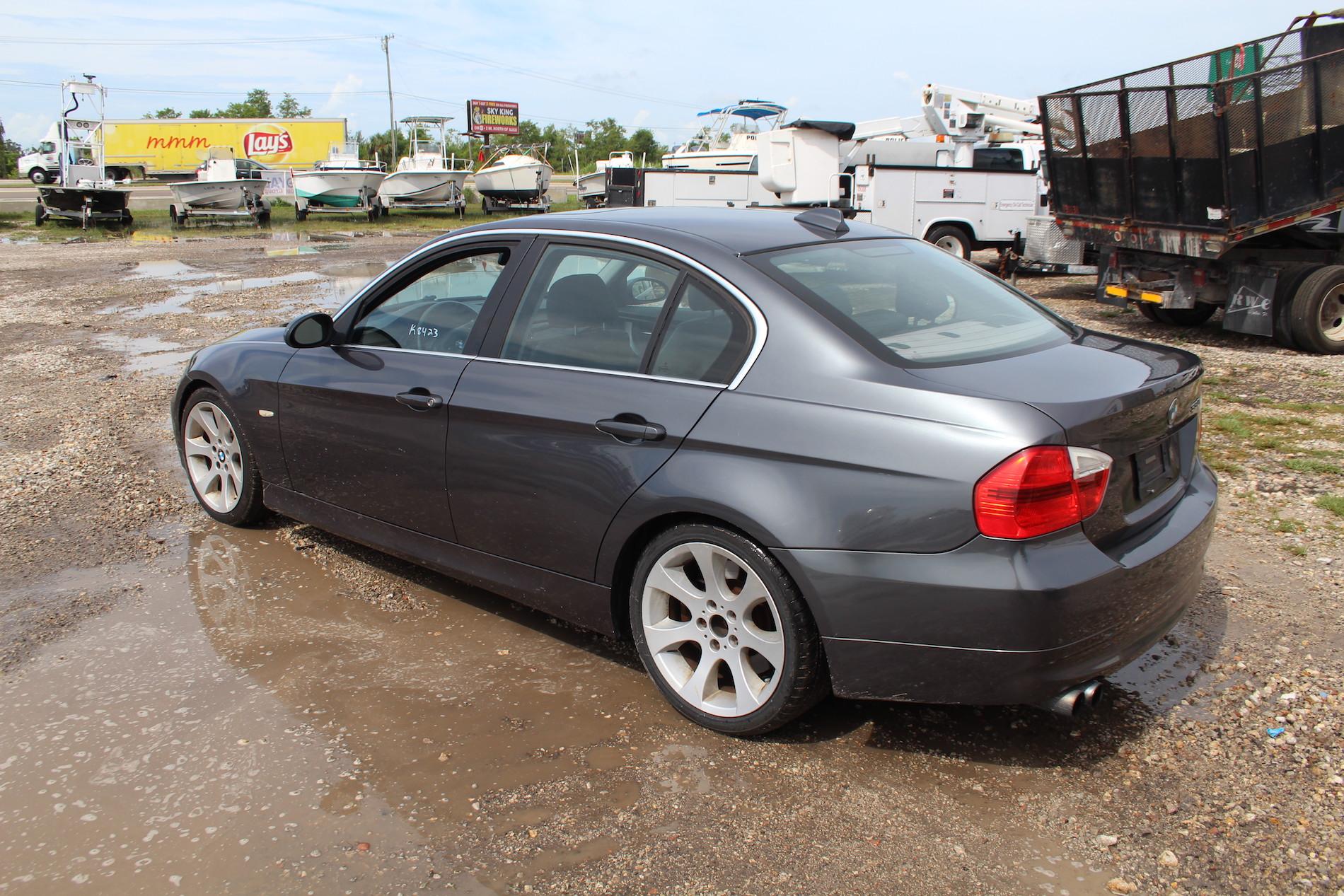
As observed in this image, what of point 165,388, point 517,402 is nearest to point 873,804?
point 517,402

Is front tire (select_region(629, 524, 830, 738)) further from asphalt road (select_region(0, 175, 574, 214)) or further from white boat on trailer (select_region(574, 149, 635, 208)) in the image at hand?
asphalt road (select_region(0, 175, 574, 214))

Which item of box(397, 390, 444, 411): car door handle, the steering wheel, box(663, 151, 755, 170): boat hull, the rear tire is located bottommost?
box(397, 390, 444, 411): car door handle

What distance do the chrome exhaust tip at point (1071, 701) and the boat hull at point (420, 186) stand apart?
113 feet

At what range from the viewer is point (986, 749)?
3201 millimetres

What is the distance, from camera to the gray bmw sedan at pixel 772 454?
274cm

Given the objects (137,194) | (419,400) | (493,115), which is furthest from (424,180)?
(493,115)

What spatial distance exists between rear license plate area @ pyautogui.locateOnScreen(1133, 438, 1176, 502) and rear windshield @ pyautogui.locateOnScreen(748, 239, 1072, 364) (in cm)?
50

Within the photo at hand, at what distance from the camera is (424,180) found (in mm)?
34969

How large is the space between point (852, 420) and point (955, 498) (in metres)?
0.37

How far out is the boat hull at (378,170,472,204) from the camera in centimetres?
3478

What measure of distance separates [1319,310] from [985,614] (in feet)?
28.4

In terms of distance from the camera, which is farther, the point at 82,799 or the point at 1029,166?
the point at 1029,166

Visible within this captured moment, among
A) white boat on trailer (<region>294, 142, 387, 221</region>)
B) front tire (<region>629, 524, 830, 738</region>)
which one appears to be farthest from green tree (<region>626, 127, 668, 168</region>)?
front tire (<region>629, 524, 830, 738</region>)

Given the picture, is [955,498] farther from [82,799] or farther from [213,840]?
[82,799]
